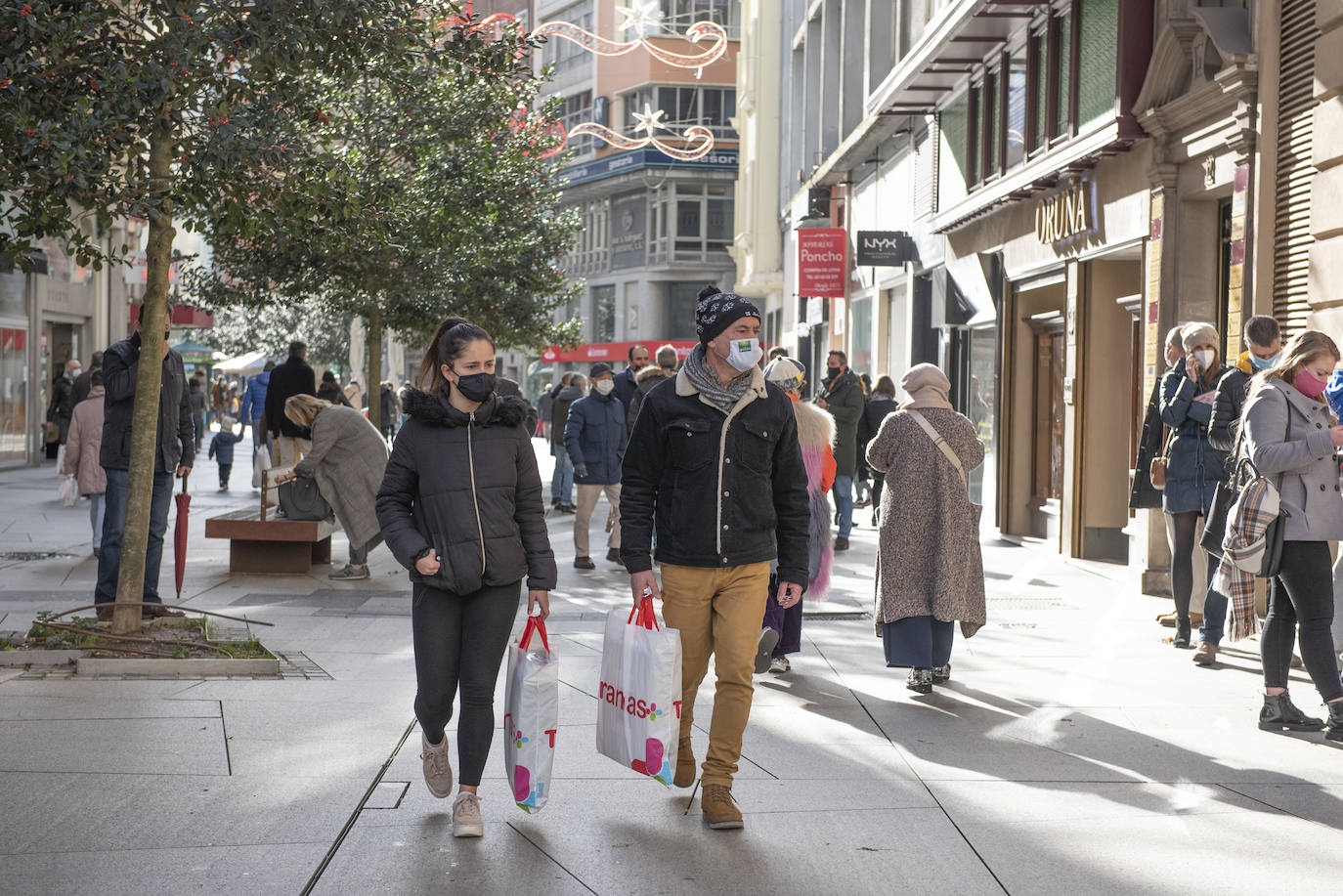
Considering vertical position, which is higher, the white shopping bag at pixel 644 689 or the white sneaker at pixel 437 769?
the white shopping bag at pixel 644 689

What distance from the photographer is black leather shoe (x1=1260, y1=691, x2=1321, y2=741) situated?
278 inches

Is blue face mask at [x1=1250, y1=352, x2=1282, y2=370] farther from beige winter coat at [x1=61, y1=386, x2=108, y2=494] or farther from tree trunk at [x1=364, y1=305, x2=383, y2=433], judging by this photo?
tree trunk at [x1=364, y1=305, x2=383, y2=433]

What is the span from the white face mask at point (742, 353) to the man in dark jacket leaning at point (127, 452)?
16.5 ft

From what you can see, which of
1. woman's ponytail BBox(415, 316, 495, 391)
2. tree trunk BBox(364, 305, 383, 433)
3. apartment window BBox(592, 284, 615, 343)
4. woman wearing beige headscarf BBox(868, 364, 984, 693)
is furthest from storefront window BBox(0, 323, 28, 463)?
apartment window BBox(592, 284, 615, 343)

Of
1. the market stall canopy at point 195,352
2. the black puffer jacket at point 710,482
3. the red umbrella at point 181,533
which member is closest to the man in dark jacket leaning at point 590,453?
the red umbrella at point 181,533

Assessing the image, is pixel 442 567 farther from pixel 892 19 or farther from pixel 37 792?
pixel 892 19

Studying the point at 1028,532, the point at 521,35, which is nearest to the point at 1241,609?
the point at 521,35

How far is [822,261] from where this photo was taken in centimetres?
2814

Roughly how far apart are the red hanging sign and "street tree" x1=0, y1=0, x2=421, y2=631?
62.9ft

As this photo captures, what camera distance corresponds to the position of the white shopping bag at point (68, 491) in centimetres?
1755

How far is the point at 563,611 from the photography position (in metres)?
10.8

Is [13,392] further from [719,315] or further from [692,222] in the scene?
[692,222]

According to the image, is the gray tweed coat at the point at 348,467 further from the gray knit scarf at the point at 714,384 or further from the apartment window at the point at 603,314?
the apartment window at the point at 603,314

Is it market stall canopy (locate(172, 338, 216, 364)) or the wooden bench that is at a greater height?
market stall canopy (locate(172, 338, 216, 364))
